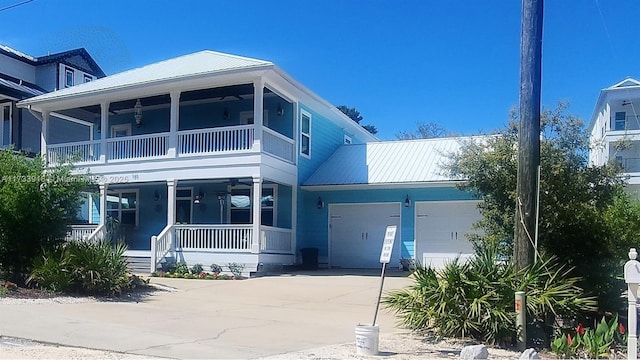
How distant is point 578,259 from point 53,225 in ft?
38.2

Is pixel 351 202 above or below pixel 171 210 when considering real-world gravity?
above

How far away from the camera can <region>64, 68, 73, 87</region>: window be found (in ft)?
103

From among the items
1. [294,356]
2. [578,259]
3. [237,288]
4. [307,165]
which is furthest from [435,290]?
[307,165]

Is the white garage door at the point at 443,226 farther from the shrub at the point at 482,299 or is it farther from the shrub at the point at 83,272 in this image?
the shrub at the point at 482,299

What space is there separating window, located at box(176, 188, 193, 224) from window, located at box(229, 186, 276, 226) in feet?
6.36

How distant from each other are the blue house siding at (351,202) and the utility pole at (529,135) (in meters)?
10.6

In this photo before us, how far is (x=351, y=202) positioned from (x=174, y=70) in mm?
7610

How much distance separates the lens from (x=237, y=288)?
A: 49.2ft

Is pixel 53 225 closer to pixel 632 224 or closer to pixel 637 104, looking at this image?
pixel 632 224

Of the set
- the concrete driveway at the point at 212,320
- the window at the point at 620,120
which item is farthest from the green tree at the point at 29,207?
the window at the point at 620,120

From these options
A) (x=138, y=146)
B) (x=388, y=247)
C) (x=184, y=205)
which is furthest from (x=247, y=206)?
(x=388, y=247)

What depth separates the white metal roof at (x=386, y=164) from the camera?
66.9 ft

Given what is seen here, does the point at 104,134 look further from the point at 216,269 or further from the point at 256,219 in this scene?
the point at 256,219

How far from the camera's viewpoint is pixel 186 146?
19.3 meters
